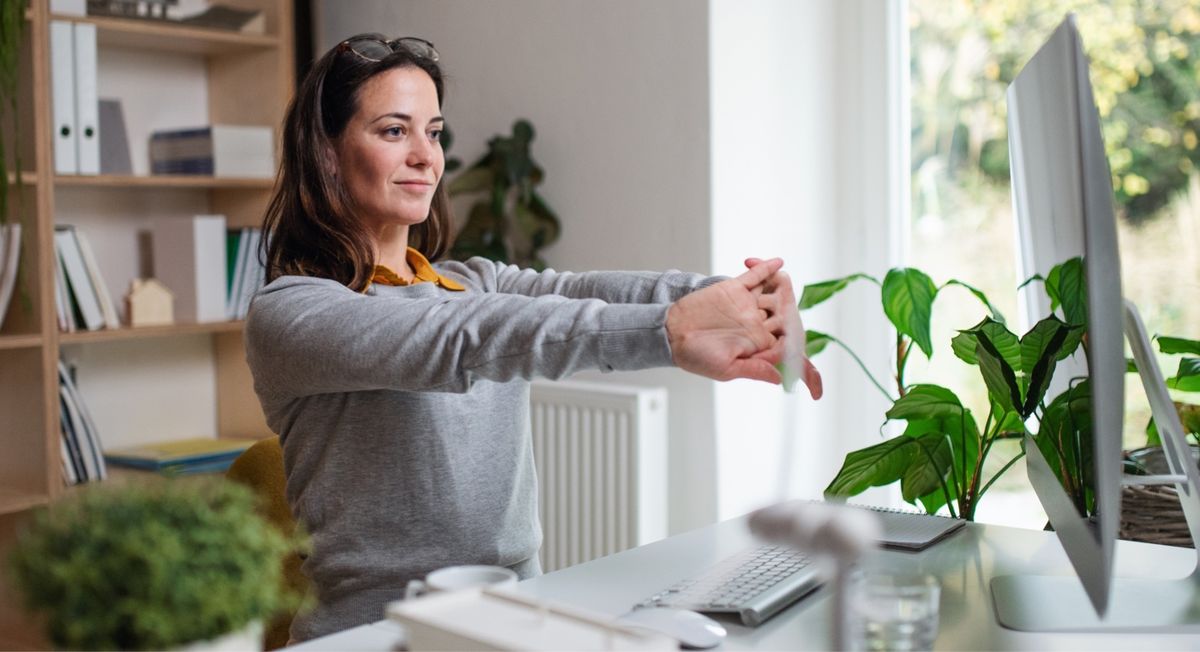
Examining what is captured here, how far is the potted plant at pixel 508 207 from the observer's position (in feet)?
9.20

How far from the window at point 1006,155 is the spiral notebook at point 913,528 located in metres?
1.09

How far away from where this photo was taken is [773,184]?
2.66 m

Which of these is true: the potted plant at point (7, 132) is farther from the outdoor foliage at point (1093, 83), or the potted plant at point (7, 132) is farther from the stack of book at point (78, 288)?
the outdoor foliage at point (1093, 83)

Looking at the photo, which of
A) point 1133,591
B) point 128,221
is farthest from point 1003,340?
point 128,221

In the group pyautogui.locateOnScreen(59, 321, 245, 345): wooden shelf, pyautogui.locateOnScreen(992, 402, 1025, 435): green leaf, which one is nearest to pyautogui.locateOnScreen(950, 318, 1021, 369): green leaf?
pyautogui.locateOnScreen(992, 402, 1025, 435): green leaf

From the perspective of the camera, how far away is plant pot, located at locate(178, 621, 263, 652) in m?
0.76

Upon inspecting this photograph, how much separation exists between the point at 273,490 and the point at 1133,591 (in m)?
1.13

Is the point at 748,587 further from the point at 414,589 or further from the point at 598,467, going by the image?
the point at 598,467

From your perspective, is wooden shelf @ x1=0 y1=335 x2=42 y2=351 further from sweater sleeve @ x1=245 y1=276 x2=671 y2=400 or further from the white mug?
the white mug

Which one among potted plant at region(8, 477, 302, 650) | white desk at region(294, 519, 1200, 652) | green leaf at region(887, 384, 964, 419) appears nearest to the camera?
potted plant at region(8, 477, 302, 650)

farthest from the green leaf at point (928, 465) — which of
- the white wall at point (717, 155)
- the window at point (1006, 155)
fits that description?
the window at point (1006, 155)

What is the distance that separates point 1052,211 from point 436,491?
0.77 metres

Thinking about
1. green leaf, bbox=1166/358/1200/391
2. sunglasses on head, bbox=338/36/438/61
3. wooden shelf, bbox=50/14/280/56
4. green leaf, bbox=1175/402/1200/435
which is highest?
wooden shelf, bbox=50/14/280/56

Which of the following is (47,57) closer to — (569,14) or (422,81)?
(569,14)
